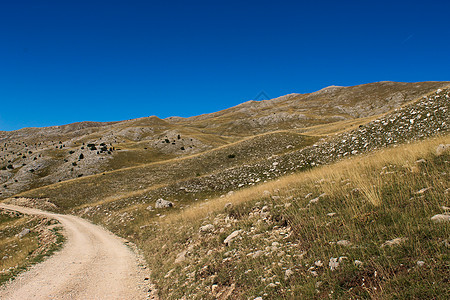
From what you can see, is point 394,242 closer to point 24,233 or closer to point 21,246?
point 21,246

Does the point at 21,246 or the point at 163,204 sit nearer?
the point at 21,246

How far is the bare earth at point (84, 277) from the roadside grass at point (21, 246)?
702 mm

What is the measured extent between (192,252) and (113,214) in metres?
20.9

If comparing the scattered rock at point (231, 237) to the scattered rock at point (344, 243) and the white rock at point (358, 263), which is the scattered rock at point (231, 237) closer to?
the scattered rock at point (344, 243)

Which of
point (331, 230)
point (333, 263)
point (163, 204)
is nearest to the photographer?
point (333, 263)

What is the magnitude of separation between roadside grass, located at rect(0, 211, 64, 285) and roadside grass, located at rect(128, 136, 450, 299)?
8.08 metres

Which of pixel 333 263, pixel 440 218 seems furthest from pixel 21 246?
pixel 440 218

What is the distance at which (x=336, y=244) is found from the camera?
5.47 meters

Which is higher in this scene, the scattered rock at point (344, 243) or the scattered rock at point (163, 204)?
the scattered rock at point (344, 243)

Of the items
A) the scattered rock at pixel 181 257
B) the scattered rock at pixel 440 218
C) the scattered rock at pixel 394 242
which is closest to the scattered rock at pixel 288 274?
the scattered rock at pixel 394 242

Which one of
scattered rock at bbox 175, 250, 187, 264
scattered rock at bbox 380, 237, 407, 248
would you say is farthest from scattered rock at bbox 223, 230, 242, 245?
scattered rock at bbox 380, 237, 407, 248

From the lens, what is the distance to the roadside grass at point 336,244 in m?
3.99

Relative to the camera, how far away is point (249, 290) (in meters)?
5.60

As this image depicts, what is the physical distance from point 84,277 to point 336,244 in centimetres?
1196
